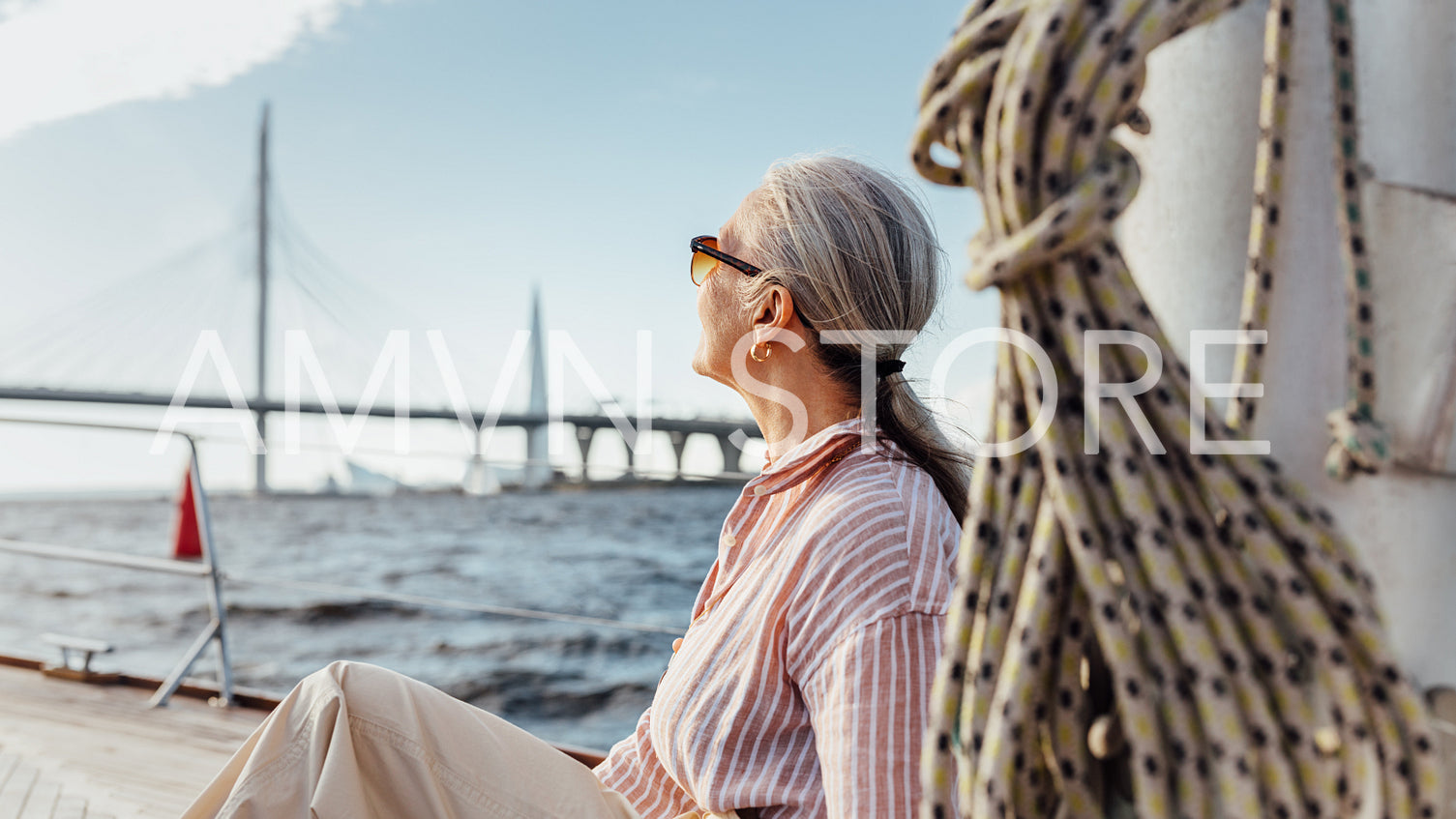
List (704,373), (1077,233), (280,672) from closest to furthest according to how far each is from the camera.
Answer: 1. (1077,233)
2. (704,373)
3. (280,672)

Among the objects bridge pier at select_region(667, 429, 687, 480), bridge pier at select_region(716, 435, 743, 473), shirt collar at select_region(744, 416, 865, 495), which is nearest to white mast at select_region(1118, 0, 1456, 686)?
shirt collar at select_region(744, 416, 865, 495)

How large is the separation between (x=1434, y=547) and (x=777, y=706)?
0.53m

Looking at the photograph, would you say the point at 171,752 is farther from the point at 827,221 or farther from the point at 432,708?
the point at 827,221

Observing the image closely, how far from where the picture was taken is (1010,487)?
0.43m

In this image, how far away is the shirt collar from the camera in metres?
0.99

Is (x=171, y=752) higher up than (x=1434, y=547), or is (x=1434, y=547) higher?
(x=1434, y=547)

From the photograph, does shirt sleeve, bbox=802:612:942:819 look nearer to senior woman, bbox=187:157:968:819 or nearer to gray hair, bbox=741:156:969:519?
senior woman, bbox=187:157:968:819

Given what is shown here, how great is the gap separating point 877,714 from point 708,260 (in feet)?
2.07

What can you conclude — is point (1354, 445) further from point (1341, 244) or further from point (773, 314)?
point (773, 314)

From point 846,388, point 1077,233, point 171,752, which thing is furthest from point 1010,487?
point 171,752

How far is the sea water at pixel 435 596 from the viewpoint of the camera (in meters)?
7.21

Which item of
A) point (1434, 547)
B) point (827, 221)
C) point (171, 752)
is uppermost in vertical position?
point (827, 221)

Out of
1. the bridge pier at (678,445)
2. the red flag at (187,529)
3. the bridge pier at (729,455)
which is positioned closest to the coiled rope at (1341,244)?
the red flag at (187,529)

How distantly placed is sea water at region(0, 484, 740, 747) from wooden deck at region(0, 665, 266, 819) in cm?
31
